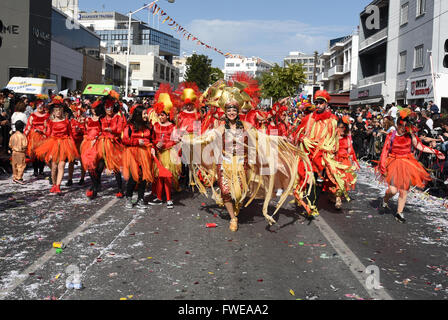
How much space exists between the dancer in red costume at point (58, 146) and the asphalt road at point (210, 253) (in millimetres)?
748

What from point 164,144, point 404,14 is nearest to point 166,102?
point 164,144

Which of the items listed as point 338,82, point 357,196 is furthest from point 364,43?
point 357,196

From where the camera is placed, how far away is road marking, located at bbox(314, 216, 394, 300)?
4398 mm

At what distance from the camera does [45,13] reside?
110ft

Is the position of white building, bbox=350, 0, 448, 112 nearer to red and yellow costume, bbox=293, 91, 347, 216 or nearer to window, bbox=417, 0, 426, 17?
window, bbox=417, 0, 426, 17

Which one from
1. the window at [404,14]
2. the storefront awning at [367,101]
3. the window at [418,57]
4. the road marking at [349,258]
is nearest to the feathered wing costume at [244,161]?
the road marking at [349,258]

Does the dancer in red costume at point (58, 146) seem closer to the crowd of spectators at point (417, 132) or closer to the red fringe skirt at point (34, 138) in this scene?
the red fringe skirt at point (34, 138)

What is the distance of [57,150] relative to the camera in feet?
30.3

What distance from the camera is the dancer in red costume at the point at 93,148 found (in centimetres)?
896

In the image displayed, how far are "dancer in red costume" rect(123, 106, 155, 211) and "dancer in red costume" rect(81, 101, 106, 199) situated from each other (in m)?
0.96

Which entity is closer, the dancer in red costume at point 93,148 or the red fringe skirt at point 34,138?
the dancer in red costume at point 93,148

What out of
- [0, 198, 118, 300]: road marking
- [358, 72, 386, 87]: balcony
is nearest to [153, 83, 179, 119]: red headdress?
[0, 198, 118, 300]: road marking
